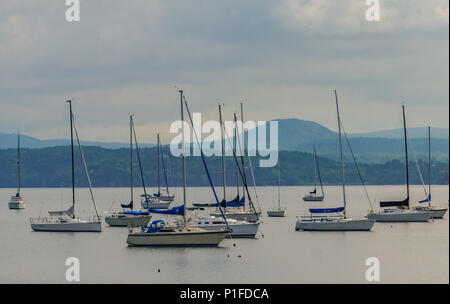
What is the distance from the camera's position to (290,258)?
234ft

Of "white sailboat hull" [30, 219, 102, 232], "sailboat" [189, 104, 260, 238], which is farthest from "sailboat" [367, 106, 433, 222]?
"white sailboat hull" [30, 219, 102, 232]

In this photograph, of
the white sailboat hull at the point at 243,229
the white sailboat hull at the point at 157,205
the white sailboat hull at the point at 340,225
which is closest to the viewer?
the white sailboat hull at the point at 243,229

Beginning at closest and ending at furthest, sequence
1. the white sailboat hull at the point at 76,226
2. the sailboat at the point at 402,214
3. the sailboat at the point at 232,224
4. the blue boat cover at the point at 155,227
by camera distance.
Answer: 1. the blue boat cover at the point at 155,227
2. the sailboat at the point at 232,224
3. the white sailboat hull at the point at 76,226
4. the sailboat at the point at 402,214

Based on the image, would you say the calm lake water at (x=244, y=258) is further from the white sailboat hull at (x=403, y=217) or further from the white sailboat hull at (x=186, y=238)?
the white sailboat hull at (x=403, y=217)

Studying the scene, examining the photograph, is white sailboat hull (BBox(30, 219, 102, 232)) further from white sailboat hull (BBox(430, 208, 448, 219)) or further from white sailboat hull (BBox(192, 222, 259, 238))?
white sailboat hull (BBox(430, 208, 448, 219))

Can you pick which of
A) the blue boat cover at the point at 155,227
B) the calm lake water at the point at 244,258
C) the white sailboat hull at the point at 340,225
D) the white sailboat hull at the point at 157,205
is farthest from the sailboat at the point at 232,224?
the white sailboat hull at the point at 157,205

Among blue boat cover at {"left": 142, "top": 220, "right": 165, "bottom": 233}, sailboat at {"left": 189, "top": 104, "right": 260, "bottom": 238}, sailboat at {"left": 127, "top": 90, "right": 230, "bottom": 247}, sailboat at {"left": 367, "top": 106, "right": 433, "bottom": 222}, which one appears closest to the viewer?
sailboat at {"left": 127, "top": 90, "right": 230, "bottom": 247}

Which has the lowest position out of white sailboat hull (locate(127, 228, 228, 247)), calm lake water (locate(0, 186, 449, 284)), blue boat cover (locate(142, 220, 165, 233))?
calm lake water (locate(0, 186, 449, 284))

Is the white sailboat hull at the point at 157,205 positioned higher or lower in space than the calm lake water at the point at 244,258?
higher

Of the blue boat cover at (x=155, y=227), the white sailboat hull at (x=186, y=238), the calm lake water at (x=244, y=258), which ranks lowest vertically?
the calm lake water at (x=244, y=258)
